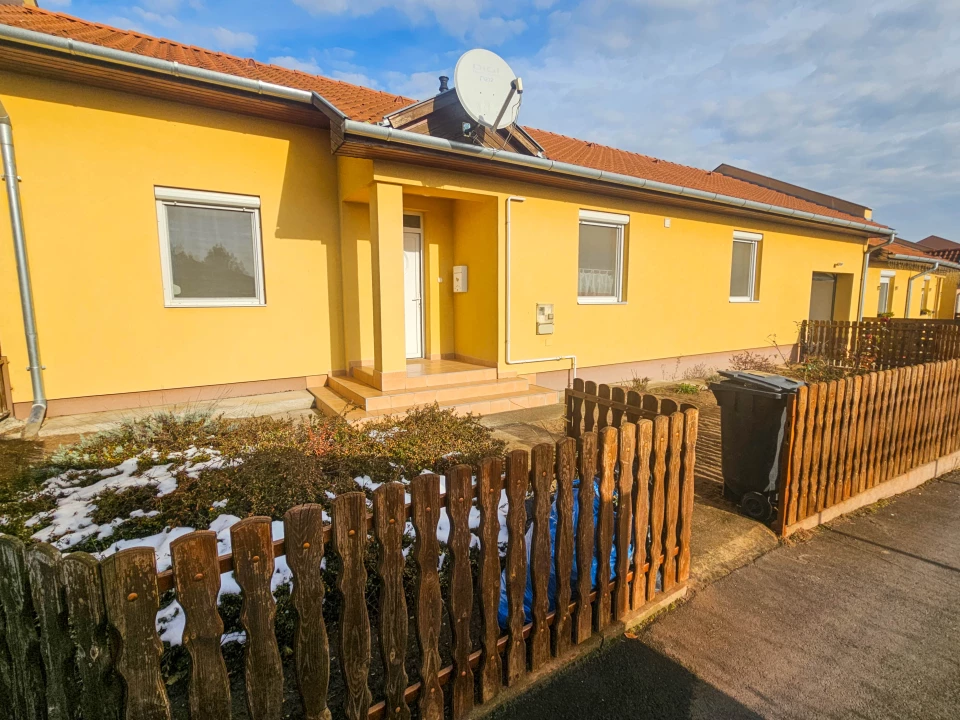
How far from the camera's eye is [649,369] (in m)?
9.33

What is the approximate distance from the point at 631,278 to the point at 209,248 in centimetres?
693

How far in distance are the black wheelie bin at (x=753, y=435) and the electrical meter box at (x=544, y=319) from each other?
4031 mm

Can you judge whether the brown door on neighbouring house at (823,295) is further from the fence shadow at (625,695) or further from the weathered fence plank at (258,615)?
the weathered fence plank at (258,615)

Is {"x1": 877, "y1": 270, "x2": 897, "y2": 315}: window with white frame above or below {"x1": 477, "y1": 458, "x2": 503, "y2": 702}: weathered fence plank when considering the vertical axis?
above

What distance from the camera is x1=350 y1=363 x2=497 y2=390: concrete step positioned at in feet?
21.1

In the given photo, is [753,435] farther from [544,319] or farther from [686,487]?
[544,319]

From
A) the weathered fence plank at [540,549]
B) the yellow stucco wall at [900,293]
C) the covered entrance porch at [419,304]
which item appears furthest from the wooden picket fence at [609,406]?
the yellow stucco wall at [900,293]

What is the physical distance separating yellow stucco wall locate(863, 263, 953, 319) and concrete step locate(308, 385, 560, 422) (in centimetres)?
1398

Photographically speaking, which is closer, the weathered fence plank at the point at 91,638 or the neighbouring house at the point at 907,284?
the weathered fence plank at the point at 91,638

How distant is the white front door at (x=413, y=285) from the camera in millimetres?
7934

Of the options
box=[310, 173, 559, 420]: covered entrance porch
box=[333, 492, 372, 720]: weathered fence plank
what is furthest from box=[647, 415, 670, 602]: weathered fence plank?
box=[310, 173, 559, 420]: covered entrance porch

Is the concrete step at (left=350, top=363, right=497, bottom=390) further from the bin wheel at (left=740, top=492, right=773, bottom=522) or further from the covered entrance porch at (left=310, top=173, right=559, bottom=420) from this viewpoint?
the bin wheel at (left=740, top=492, right=773, bottom=522)

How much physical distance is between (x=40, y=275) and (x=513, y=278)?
5.95 meters

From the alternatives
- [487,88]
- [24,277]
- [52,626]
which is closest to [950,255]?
[487,88]
